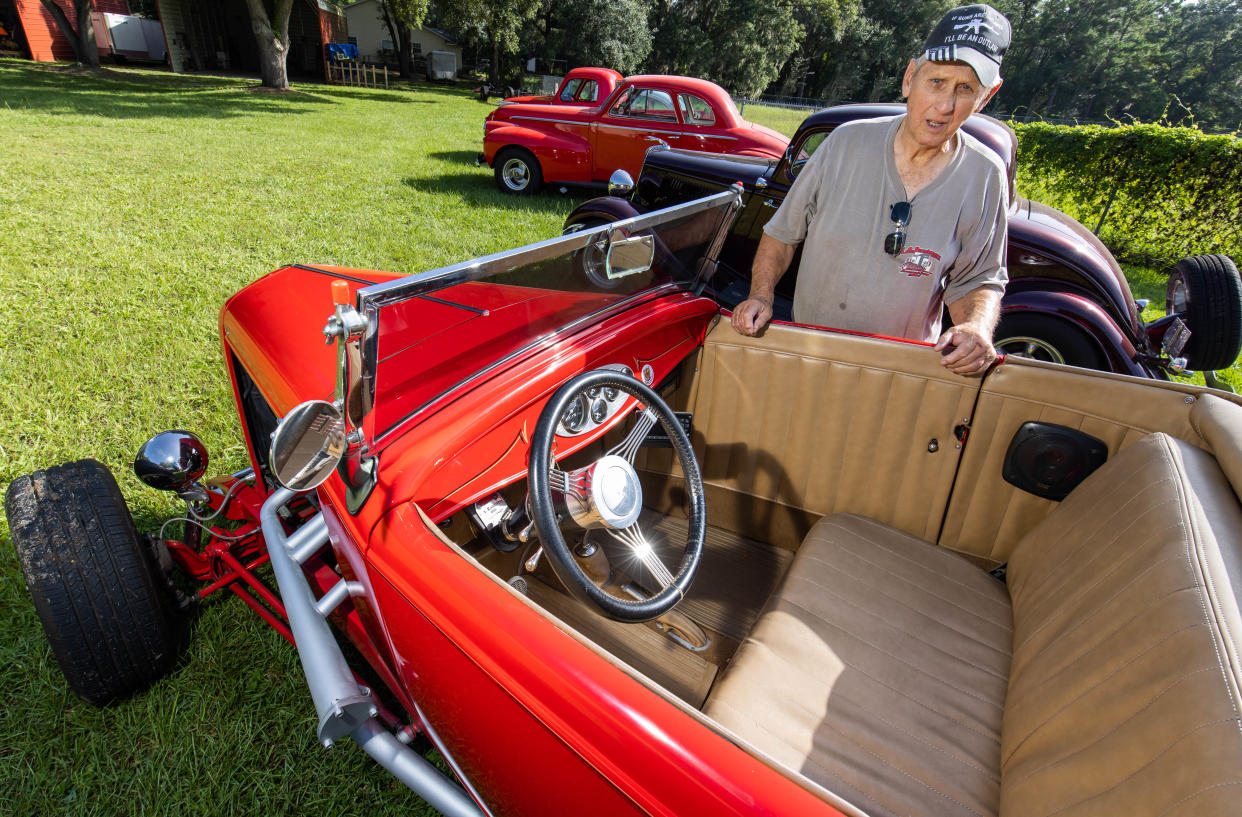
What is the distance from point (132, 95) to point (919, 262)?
1968 centimetres

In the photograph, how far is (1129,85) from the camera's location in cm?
4947

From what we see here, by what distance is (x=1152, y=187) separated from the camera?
7.65 meters

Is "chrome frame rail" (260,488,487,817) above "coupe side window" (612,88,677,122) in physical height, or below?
below

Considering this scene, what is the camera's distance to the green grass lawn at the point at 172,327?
1882 millimetres

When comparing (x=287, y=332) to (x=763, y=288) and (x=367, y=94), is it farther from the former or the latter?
(x=367, y=94)

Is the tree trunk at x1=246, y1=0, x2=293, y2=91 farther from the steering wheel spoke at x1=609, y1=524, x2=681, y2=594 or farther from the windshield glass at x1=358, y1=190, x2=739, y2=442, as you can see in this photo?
the steering wheel spoke at x1=609, y1=524, x2=681, y2=594

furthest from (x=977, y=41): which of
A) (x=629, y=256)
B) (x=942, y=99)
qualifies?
(x=629, y=256)

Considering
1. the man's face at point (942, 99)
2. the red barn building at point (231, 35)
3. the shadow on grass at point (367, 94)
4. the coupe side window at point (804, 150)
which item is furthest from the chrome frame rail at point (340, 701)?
the red barn building at point (231, 35)

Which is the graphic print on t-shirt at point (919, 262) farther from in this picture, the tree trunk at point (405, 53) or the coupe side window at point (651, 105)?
the tree trunk at point (405, 53)

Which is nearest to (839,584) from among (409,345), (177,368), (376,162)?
(409,345)

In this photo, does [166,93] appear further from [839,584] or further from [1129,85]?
[1129,85]

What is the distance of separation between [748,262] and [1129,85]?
6459cm

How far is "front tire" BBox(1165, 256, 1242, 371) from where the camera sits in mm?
3127

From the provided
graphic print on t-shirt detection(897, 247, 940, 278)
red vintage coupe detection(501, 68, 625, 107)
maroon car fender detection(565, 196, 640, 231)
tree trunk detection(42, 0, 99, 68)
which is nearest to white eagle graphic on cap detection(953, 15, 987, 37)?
graphic print on t-shirt detection(897, 247, 940, 278)
